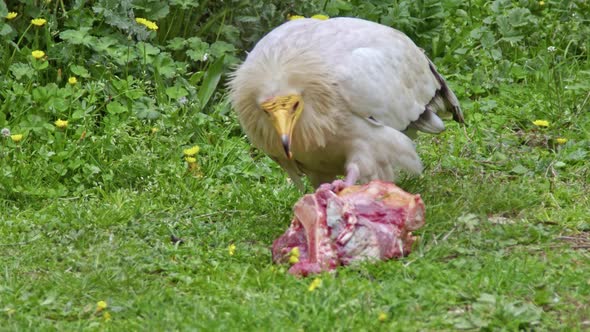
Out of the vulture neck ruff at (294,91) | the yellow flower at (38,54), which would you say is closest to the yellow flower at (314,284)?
the vulture neck ruff at (294,91)

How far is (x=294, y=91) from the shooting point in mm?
5492

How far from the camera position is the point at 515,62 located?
8.38 metres

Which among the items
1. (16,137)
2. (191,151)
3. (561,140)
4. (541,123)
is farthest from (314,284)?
(541,123)

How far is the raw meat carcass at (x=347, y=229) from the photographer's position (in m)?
5.02

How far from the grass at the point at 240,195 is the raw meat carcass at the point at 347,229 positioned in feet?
0.31

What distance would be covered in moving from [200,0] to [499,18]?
2.17 meters

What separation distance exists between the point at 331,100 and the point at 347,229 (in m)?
0.75

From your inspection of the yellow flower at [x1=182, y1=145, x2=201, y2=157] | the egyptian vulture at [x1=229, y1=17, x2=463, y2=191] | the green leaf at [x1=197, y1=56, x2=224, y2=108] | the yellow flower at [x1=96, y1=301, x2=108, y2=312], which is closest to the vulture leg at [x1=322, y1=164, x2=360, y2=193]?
the egyptian vulture at [x1=229, y1=17, x2=463, y2=191]

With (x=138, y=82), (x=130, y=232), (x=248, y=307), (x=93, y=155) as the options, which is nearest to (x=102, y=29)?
(x=138, y=82)

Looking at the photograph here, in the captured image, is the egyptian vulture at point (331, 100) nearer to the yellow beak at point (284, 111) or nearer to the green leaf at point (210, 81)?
the yellow beak at point (284, 111)

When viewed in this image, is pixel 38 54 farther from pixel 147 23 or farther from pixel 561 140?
pixel 561 140

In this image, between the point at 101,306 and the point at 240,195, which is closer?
the point at 101,306

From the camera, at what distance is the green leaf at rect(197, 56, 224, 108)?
761cm

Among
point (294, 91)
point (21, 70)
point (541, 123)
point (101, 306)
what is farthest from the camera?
point (21, 70)
